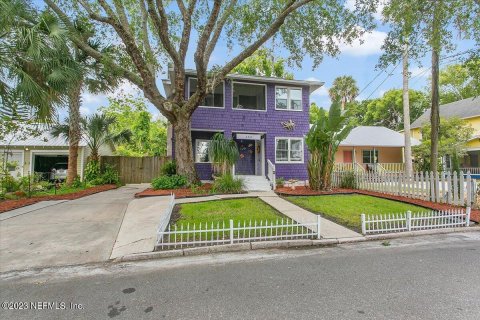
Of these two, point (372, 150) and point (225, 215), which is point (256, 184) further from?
point (372, 150)

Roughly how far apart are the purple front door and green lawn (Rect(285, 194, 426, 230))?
245 inches

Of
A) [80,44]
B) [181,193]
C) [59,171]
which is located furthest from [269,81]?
[59,171]

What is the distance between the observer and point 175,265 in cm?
429

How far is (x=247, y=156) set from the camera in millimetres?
16562

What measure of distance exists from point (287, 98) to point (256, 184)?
592cm

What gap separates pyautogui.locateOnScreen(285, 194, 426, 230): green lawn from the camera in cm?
743

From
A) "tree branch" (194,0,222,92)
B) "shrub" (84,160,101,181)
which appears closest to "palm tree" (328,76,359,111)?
"tree branch" (194,0,222,92)

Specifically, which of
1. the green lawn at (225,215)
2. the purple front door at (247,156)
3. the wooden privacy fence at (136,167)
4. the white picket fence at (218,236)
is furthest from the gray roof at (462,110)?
the white picket fence at (218,236)

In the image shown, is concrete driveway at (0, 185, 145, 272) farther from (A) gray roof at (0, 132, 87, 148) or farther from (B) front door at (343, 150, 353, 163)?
Answer: (B) front door at (343, 150, 353, 163)

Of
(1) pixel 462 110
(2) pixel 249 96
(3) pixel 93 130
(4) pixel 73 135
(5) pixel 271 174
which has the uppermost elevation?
(1) pixel 462 110

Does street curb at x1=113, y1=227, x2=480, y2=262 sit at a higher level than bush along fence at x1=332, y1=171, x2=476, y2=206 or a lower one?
lower

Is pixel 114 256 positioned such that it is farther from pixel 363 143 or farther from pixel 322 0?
pixel 363 143

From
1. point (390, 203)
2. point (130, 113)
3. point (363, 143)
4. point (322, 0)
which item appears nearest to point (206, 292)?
point (390, 203)

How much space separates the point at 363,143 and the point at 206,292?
73.5ft
